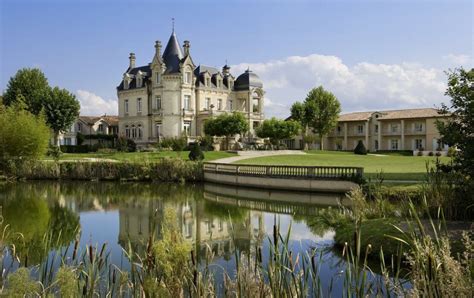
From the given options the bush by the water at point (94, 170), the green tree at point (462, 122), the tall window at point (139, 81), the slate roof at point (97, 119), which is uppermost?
the tall window at point (139, 81)

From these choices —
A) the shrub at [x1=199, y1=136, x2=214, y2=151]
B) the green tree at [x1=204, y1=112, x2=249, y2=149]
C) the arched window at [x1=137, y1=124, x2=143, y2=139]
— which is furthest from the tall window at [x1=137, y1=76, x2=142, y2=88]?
the shrub at [x1=199, y1=136, x2=214, y2=151]

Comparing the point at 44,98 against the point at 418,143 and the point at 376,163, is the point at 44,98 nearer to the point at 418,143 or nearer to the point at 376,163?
the point at 376,163

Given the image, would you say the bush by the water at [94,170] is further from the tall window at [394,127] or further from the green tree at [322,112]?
the tall window at [394,127]

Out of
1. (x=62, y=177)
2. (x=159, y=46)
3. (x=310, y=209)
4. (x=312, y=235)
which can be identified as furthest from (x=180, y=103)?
(x=312, y=235)

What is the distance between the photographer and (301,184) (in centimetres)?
2398

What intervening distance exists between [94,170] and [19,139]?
552cm

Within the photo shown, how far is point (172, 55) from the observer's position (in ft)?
187

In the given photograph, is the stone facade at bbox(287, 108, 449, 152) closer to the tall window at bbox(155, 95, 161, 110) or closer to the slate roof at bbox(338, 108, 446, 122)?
the slate roof at bbox(338, 108, 446, 122)

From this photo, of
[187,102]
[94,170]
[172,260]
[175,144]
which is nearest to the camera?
[172,260]

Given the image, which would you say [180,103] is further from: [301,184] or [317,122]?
[301,184]

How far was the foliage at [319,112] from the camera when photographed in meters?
→ 61.6

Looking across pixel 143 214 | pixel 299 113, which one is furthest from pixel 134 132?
pixel 143 214

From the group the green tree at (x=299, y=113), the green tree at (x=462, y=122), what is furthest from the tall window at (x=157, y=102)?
the green tree at (x=462, y=122)

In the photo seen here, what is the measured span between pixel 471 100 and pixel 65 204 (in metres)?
16.9
